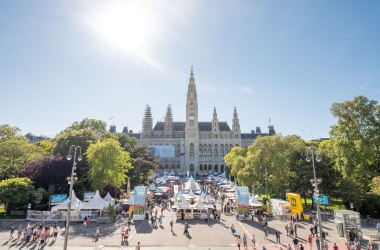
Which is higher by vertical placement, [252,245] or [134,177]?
[134,177]

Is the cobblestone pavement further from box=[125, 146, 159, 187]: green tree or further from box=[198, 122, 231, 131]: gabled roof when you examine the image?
box=[198, 122, 231, 131]: gabled roof

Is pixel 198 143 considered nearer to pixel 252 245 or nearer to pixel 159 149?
pixel 159 149

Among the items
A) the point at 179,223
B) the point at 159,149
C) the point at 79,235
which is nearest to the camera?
the point at 79,235

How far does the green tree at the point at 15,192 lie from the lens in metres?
30.0

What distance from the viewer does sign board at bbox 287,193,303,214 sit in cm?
2954

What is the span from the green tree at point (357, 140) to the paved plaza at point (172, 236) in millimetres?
7972

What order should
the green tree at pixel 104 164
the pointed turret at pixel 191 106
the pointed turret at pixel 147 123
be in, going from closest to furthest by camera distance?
1. the green tree at pixel 104 164
2. the pointed turret at pixel 191 106
3. the pointed turret at pixel 147 123

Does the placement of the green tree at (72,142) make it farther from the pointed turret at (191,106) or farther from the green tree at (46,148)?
the pointed turret at (191,106)

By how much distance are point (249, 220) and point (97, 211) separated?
18.0 m

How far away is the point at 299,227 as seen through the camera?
27297mm

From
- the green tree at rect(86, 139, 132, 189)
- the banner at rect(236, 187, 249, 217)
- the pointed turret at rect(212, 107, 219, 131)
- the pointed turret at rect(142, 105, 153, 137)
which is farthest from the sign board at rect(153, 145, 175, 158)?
the banner at rect(236, 187, 249, 217)

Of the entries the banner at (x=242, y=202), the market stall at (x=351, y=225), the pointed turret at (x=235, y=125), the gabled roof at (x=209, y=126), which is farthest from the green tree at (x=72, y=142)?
the pointed turret at (x=235, y=125)

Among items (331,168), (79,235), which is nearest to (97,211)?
(79,235)

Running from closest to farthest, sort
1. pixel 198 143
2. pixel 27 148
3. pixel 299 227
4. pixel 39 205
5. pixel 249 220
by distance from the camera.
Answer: pixel 299 227 → pixel 249 220 → pixel 39 205 → pixel 27 148 → pixel 198 143
